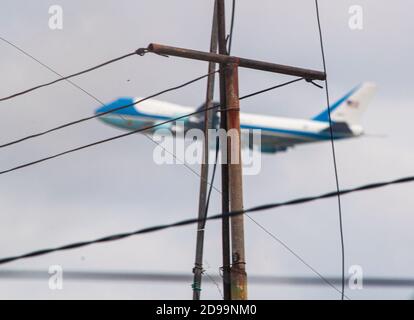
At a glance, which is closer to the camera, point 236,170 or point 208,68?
point 236,170

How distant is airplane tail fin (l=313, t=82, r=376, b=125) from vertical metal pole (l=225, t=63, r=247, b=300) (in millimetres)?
94849

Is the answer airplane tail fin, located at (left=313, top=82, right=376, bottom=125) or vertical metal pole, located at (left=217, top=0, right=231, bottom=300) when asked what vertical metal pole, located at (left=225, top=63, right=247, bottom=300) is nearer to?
vertical metal pole, located at (left=217, top=0, right=231, bottom=300)

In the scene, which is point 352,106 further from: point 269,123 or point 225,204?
point 225,204

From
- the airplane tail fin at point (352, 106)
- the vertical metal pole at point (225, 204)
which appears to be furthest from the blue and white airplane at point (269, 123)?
the vertical metal pole at point (225, 204)

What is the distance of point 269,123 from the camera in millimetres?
102938

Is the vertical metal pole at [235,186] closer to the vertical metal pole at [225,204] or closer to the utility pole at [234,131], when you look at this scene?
the utility pole at [234,131]

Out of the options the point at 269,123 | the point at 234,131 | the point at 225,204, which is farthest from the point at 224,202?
the point at 269,123

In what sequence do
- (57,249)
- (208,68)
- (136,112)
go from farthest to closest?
1. (136,112)
2. (208,68)
3. (57,249)

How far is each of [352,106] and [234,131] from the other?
10015cm

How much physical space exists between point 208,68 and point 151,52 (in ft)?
18.0

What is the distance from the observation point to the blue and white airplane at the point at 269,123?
94000 mm
